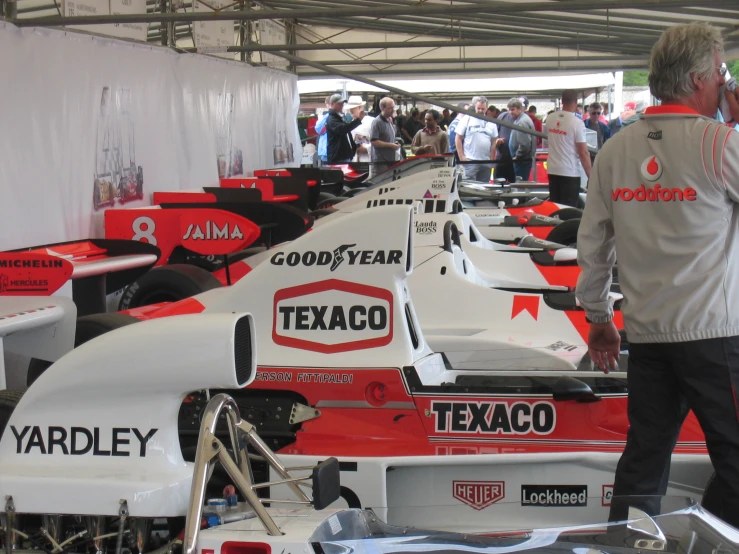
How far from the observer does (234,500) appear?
2.33 meters

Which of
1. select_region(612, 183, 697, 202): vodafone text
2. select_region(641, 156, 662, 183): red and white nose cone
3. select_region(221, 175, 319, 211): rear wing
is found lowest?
select_region(221, 175, 319, 211): rear wing

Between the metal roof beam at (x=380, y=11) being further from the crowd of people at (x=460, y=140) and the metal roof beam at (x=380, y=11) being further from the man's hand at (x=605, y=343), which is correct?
the crowd of people at (x=460, y=140)

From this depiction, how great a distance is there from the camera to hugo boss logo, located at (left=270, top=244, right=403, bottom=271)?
3734mm

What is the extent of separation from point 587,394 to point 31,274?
3.16 m

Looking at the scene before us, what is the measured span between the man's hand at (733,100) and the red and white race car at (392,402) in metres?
1.22

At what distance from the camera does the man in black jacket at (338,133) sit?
48.7 feet

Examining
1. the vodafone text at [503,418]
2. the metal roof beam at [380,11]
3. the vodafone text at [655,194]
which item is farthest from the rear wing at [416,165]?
the vodafone text at [655,194]

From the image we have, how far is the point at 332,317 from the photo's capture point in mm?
3785

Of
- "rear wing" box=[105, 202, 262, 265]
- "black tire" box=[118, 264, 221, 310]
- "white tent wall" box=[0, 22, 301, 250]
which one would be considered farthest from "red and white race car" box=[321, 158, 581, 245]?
"black tire" box=[118, 264, 221, 310]

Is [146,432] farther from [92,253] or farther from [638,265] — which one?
[92,253]

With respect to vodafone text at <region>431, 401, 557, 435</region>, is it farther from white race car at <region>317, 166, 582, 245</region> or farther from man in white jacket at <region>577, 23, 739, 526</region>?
white race car at <region>317, 166, 582, 245</region>

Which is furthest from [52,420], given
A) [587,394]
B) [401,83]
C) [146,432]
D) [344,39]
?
[401,83]

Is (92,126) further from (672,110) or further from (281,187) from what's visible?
(672,110)

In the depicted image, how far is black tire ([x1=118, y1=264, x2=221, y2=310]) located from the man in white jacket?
133 inches
